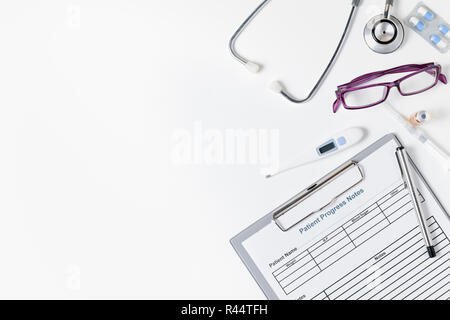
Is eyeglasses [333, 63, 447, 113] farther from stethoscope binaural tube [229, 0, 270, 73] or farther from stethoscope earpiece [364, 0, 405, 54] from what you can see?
stethoscope binaural tube [229, 0, 270, 73]

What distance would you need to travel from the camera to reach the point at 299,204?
97 centimetres

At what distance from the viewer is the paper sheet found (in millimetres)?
959

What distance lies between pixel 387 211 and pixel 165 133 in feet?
1.60

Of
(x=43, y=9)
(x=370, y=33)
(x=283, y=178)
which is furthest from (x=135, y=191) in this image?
(x=370, y=33)

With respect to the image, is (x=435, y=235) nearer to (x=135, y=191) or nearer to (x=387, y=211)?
(x=387, y=211)

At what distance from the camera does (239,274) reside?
39.2 inches

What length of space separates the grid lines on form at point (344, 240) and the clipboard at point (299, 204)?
35mm

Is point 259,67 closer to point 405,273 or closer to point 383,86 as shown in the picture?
point 383,86

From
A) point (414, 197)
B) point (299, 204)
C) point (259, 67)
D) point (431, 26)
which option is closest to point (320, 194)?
point (299, 204)

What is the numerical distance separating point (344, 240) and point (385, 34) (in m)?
0.42

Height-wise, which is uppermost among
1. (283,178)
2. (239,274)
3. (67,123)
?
(67,123)

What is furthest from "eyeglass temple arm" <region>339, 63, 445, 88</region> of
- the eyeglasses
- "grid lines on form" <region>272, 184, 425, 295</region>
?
"grid lines on form" <region>272, 184, 425, 295</region>
